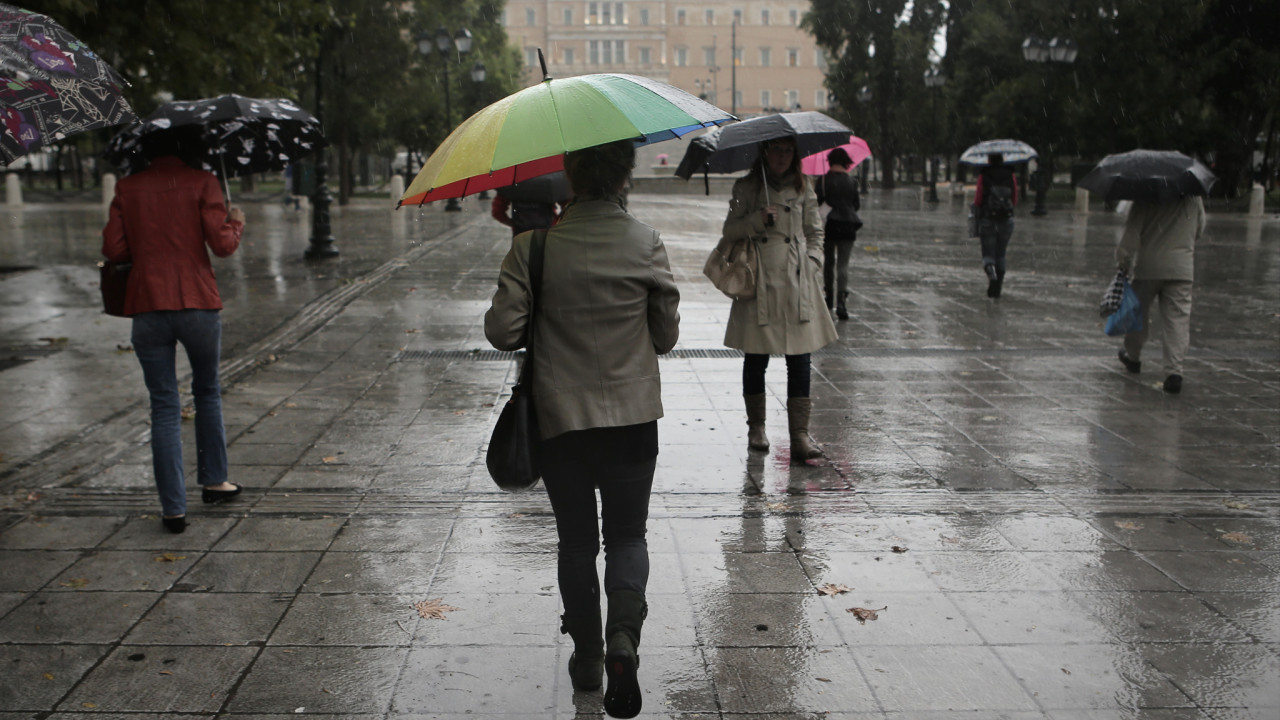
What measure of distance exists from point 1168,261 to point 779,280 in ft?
12.8

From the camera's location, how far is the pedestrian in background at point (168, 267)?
16.2 ft

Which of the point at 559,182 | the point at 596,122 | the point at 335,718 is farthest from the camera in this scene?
the point at 559,182

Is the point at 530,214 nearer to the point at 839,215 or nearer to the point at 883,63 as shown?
the point at 839,215

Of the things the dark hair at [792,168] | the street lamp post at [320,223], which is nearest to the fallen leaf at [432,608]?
the dark hair at [792,168]

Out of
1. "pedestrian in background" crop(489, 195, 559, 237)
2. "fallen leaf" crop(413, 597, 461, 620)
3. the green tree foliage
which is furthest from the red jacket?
the green tree foliage

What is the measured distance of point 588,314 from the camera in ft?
10.6

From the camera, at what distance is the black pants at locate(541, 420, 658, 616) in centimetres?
332

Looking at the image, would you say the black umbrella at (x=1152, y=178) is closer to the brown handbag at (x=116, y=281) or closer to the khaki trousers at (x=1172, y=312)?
the khaki trousers at (x=1172, y=312)

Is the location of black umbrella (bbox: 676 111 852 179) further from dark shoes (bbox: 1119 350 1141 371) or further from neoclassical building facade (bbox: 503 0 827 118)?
neoclassical building facade (bbox: 503 0 827 118)

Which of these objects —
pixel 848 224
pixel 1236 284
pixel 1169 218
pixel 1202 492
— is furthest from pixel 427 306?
pixel 1236 284

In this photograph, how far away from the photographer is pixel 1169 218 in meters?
8.20

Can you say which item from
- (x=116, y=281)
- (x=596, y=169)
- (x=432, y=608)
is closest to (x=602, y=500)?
(x=596, y=169)

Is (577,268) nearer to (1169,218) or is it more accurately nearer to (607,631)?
(607,631)

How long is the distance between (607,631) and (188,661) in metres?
1.46
